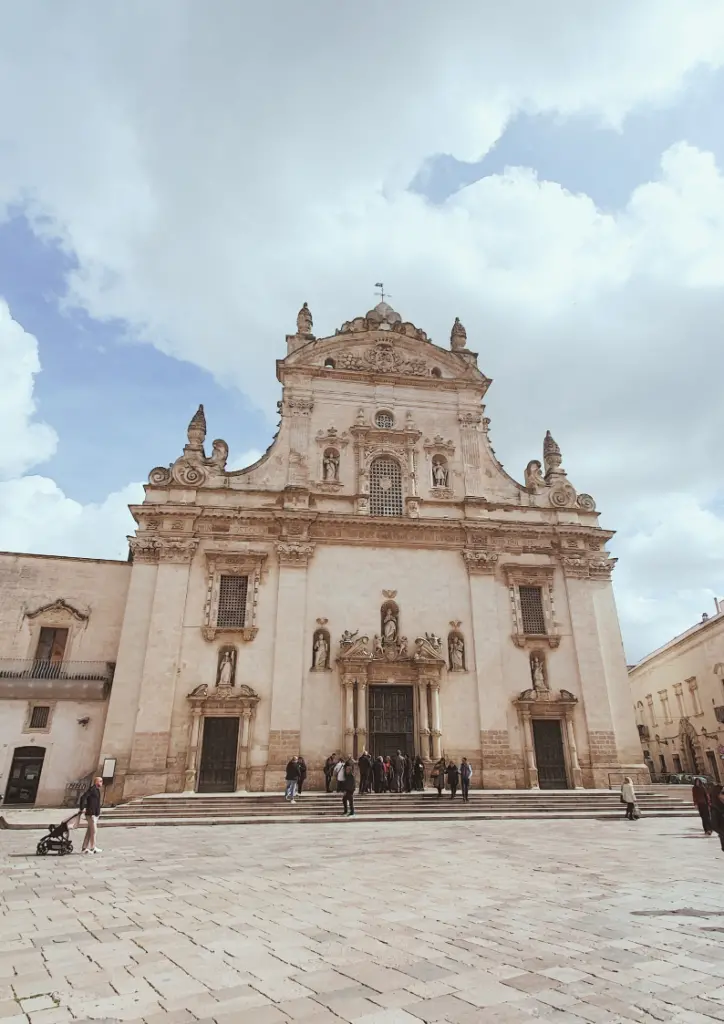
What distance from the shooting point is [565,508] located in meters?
28.0

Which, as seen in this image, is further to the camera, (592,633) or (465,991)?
(592,633)

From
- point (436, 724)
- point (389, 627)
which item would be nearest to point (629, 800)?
point (436, 724)

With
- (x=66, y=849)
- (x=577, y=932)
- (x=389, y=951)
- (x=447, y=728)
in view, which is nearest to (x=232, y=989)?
(x=389, y=951)

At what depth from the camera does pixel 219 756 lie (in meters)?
22.3

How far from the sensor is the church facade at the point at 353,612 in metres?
22.5

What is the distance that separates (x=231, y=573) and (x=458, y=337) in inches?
680

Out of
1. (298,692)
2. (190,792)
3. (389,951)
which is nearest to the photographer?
(389,951)

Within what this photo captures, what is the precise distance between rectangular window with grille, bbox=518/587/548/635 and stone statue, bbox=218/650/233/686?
12137 millimetres

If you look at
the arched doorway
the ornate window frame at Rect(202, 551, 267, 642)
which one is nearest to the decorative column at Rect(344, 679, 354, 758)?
the ornate window frame at Rect(202, 551, 267, 642)

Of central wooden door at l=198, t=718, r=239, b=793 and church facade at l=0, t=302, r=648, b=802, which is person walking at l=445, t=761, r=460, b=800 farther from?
central wooden door at l=198, t=718, r=239, b=793

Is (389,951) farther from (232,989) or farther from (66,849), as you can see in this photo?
(66,849)

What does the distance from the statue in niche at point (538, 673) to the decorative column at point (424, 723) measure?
4665 millimetres

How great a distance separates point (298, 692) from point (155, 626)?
5951 millimetres

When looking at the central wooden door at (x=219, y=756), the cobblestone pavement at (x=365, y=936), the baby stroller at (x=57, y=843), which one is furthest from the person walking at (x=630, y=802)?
the baby stroller at (x=57, y=843)
